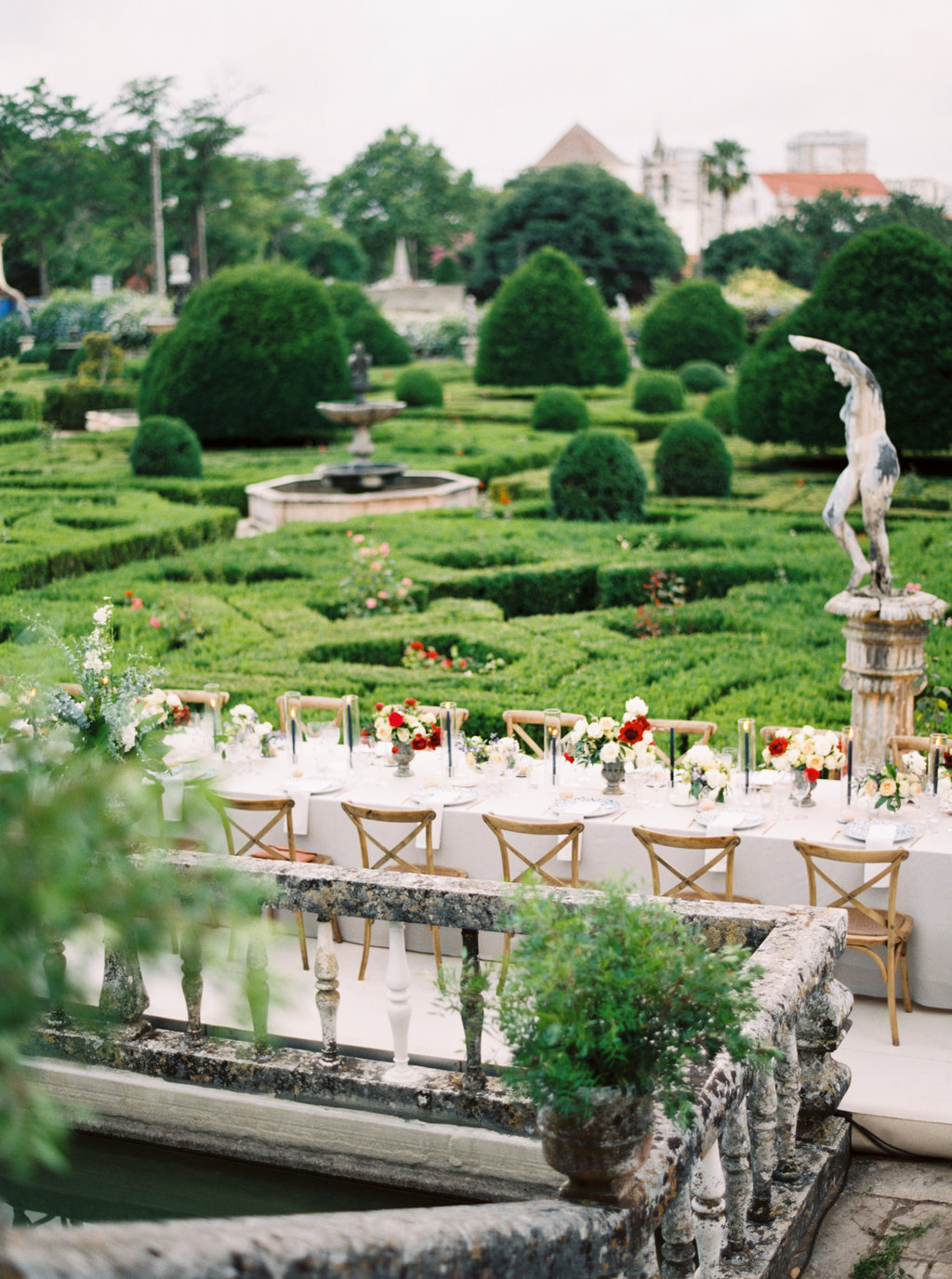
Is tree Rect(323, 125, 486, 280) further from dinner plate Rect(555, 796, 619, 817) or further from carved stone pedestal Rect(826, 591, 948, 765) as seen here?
dinner plate Rect(555, 796, 619, 817)

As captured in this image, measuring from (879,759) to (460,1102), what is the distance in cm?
451

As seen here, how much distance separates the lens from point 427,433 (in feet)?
83.0

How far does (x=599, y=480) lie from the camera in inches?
645

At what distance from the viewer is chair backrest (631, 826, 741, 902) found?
5508 mm

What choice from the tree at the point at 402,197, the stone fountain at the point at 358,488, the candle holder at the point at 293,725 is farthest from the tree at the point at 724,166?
the candle holder at the point at 293,725

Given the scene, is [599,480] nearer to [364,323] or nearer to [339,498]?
[339,498]

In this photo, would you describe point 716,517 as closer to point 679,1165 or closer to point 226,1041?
point 226,1041

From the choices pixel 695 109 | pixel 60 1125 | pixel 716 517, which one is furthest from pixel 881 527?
pixel 695 109

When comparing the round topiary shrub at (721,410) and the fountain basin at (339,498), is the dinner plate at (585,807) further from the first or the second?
the round topiary shrub at (721,410)

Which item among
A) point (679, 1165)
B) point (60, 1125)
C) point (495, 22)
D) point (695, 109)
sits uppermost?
point (695, 109)

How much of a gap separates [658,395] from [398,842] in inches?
875

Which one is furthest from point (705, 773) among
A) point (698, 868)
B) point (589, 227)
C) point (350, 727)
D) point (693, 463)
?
point (589, 227)

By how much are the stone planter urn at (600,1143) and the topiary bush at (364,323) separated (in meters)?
31.8

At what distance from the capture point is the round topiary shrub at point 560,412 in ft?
83.9
